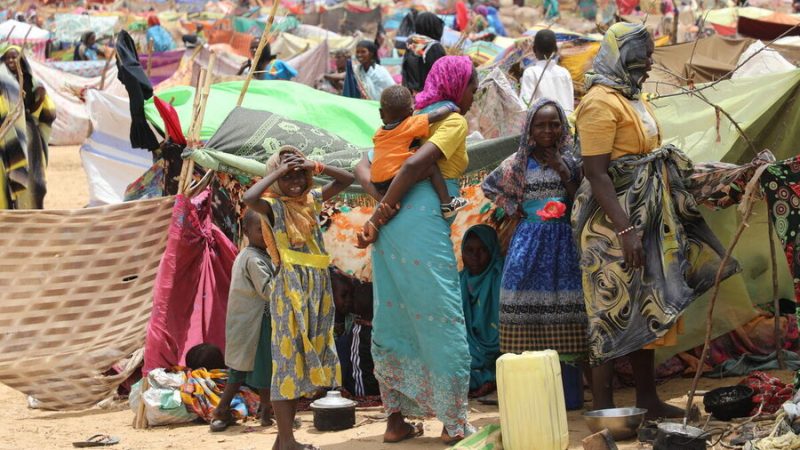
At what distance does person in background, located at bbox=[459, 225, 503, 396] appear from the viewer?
592 cm

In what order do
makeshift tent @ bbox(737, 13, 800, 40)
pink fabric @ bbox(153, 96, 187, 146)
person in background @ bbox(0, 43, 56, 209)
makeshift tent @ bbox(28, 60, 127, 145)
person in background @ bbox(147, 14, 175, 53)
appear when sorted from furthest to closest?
person in background @ bbox(147, 14, 175, 53), makeshift tent @ bbox(28, 60, 127, 145), makeshift tent @ bbox(737, 13, 800, 40), person in background @ bbox(0, 43, 56, 209), pink fabric @ bbox(153, 96, 187, 146)

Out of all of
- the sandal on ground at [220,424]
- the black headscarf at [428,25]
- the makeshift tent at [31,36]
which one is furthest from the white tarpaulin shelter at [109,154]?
the makeshift tent at [31,36]

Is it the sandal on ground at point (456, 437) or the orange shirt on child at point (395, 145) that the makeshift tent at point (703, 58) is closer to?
the orange shirt on child at point (395, 145)

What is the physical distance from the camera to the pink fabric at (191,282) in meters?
6.16

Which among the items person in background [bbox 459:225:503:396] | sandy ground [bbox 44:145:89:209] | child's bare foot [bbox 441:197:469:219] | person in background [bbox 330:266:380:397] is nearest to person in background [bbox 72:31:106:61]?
sandy ground [bbox 44:145:89:209]

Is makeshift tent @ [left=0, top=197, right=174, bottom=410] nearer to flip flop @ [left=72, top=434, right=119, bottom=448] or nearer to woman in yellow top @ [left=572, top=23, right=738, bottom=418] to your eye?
flip flop @ [left=72, top=434, right=119, bottom=448]

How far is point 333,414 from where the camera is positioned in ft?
17.9

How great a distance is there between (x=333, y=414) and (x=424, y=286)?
0.98 meters

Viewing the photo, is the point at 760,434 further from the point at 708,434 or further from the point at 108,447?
the point at 108,447

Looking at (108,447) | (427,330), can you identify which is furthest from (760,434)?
(108,447)

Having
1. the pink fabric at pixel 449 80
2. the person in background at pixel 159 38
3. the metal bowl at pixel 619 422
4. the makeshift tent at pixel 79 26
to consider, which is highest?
the makeshift tent at pixel 79 26

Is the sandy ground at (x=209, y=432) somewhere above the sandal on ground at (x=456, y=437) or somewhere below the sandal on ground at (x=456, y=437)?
below

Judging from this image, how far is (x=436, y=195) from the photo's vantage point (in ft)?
16.2

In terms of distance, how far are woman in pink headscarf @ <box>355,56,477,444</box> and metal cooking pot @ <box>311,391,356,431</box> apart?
1.46 feet
